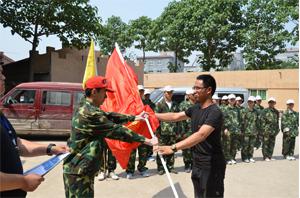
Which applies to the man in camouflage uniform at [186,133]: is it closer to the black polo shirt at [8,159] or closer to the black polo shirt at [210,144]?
the black polo shirt at [210,144]

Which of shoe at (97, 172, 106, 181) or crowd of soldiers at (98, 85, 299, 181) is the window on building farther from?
shoe at (97, 172, 106, 181)

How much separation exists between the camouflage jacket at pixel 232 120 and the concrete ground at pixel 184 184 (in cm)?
104

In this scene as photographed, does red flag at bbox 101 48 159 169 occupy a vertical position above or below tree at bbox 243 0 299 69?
below

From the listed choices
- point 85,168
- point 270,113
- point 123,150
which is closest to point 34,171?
point 85,168

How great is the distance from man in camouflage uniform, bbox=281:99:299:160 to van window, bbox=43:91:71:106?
626 cm

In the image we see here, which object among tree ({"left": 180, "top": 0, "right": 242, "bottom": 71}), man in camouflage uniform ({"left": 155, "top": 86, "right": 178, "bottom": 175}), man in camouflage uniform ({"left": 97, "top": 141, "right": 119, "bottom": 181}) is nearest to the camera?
man in camouflage uniform ({"left": 97, "top": 141, "right": 119, "bottom": 181})

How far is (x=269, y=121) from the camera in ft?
33.1

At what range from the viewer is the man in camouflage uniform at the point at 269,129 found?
392 inches

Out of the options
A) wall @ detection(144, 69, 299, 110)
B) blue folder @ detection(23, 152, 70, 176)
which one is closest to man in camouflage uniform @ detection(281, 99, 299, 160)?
blue folder @ detection(23, 152, 70, 176)

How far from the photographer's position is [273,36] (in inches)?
1332

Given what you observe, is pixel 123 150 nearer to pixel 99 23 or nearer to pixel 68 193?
pixel 68 193

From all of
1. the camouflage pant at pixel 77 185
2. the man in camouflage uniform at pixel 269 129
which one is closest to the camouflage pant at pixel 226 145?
the man in camouflage uniform at pixel 269 129

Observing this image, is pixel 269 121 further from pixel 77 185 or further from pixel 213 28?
pixel 213 28

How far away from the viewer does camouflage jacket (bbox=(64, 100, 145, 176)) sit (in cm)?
340
